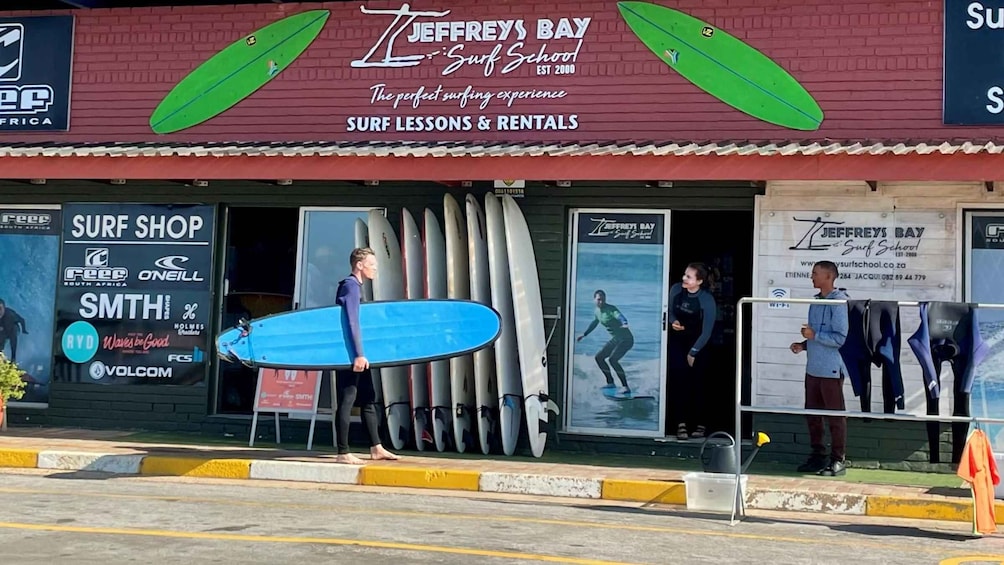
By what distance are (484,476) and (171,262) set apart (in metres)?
4.88

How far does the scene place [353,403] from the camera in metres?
11.1

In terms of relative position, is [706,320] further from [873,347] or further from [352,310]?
[352,310]

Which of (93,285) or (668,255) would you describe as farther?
(93,285)

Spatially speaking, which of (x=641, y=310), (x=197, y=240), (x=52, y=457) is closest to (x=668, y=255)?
(x=641, y=310)

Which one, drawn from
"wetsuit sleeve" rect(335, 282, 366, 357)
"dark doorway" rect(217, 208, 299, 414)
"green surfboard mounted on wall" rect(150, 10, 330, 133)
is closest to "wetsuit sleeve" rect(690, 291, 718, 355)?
"wetsuit sleeve" rect(335, 282, 366, 357)

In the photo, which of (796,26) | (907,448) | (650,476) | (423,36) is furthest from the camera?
(423,36)

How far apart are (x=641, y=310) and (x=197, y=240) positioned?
15.7ft

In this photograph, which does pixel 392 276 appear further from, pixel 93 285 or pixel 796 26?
pixel 796 26

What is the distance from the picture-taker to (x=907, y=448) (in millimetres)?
11453

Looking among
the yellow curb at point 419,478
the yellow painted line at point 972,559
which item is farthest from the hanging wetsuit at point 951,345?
the yellow curb at point 419,478

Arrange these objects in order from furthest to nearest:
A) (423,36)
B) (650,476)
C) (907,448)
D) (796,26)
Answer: (423,36)
(796,26)
(907,448)
(650,476)

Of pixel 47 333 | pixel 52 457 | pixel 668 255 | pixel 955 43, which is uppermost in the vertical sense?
pixel 955 43

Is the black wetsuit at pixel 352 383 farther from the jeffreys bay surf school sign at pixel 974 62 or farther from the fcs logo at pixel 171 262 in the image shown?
the jeffreys bay surf school sign at pixel 974 62

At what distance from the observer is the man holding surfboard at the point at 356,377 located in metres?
10.7
